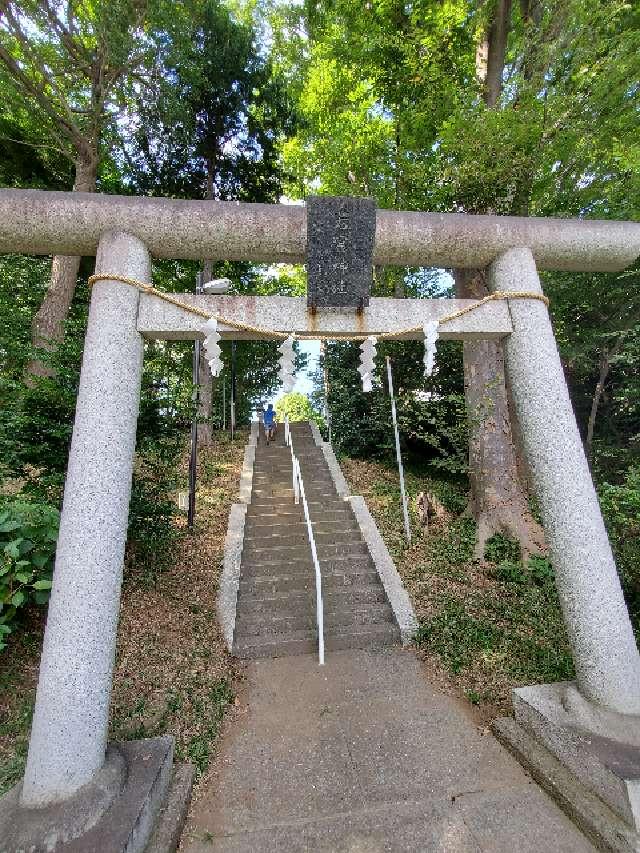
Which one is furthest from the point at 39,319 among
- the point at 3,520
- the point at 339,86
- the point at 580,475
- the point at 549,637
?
the point at 549,637

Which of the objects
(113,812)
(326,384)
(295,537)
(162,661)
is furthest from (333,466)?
(113,812)

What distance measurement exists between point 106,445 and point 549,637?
4.69 m

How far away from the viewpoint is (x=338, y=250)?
2.84m

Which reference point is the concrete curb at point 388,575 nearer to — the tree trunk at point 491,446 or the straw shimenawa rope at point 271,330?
the tree trunk at point 491,446

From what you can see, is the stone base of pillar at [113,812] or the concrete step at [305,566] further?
the concrete step at [305,566]

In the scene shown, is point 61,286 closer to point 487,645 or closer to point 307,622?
point 307,622

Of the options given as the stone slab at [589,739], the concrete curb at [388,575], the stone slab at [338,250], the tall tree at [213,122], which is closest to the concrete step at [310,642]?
the concrete curb at [388,575]

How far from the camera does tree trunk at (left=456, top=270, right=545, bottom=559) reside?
608 centimetres

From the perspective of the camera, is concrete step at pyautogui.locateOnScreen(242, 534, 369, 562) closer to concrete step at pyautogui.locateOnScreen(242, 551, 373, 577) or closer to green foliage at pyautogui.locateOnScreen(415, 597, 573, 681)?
concrete step at pyautogui.locateOnScreen(242, 551, 373, 577)

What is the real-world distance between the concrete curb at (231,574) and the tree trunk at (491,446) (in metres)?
3.73

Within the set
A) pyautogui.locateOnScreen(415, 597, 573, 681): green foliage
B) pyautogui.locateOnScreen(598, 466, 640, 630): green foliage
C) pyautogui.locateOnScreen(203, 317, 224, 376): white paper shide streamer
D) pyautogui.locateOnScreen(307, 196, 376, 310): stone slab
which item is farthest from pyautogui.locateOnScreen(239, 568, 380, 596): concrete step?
pyautogui.locateOnScreen(307, 196, 376, 310): stone slab

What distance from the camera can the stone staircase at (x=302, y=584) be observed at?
4.64 meters

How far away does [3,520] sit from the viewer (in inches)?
122

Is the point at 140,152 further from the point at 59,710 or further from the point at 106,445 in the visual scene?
the point at 59,710
